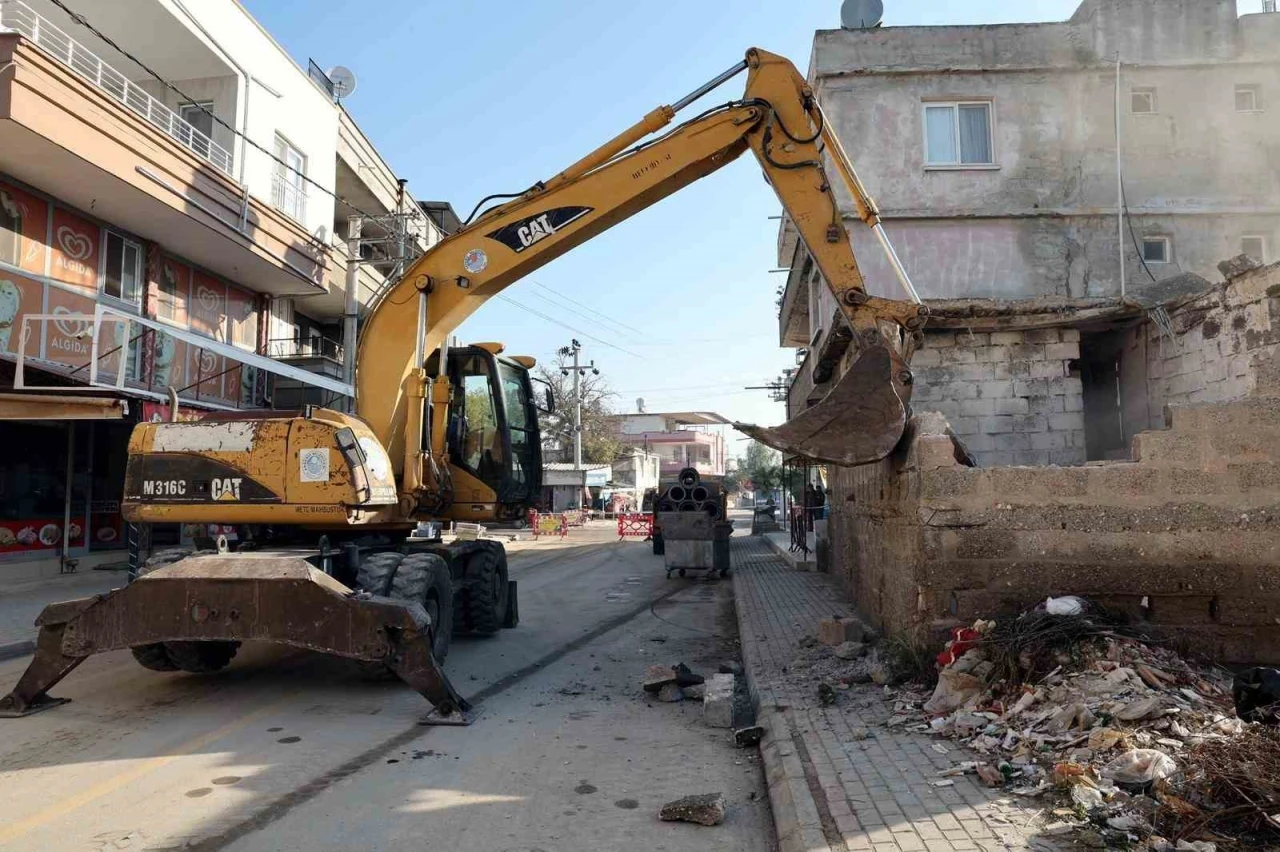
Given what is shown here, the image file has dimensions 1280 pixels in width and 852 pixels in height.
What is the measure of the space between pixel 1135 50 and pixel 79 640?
17026 mm

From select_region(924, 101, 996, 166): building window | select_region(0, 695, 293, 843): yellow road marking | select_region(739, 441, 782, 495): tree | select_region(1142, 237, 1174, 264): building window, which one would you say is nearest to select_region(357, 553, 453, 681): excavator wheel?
select_region(0, 695, 293, 843): yellow road marking

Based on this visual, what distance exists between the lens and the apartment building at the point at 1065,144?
1433cm

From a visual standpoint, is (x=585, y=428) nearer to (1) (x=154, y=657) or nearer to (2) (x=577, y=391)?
(2) (x=577, y=391)

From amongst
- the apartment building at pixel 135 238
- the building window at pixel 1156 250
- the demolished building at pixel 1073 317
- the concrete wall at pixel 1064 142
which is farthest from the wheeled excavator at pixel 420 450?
the building window at pixel 1156 250

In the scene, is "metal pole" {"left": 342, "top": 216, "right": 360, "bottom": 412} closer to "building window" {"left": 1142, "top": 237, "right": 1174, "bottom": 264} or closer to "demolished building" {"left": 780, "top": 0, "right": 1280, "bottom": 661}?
"demolished building" {"left": 780, "top": 0, "right": 1280, "bottom": 661}

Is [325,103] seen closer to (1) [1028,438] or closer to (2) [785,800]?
(1) [1028,438]

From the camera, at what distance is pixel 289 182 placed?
18.5 metres

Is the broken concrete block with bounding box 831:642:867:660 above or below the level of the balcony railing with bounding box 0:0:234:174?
below

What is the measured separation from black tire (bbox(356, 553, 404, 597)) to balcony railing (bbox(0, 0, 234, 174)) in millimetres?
9401

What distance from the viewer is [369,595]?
6348mm

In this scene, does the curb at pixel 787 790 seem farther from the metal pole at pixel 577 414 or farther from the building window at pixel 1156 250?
the metal pole at pixel 577 414

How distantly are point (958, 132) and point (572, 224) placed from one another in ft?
30.8

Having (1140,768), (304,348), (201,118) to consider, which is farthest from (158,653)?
(304,348)

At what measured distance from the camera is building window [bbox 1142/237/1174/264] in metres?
14.6
